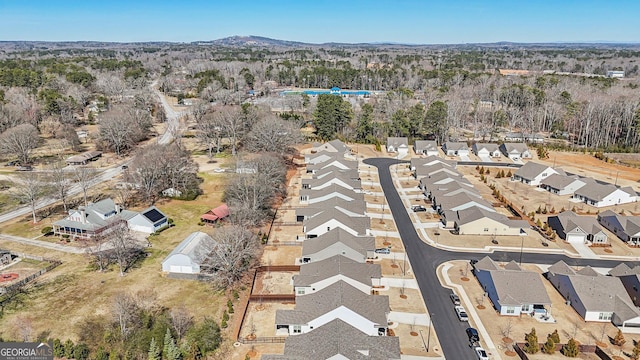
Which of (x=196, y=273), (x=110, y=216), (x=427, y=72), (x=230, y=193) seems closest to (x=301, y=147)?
(x=230, y=193)

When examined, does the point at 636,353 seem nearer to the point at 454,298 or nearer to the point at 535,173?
the point at 454,298

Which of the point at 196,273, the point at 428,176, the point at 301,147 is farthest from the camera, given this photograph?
the point at 301,147

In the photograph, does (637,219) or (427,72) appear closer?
(637,219)

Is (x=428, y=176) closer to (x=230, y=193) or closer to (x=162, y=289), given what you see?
(x=230, y=193)

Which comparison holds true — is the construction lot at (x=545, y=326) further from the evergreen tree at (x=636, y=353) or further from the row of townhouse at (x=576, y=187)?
the row of townhouse at (x=576, y=187)

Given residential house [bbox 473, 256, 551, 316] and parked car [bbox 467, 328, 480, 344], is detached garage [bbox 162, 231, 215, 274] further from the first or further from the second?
residential house [bbox 473, 256, 551, 316]

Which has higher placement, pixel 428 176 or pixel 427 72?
pixel 427 72

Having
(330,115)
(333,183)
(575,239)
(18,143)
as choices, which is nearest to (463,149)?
(330,115)
